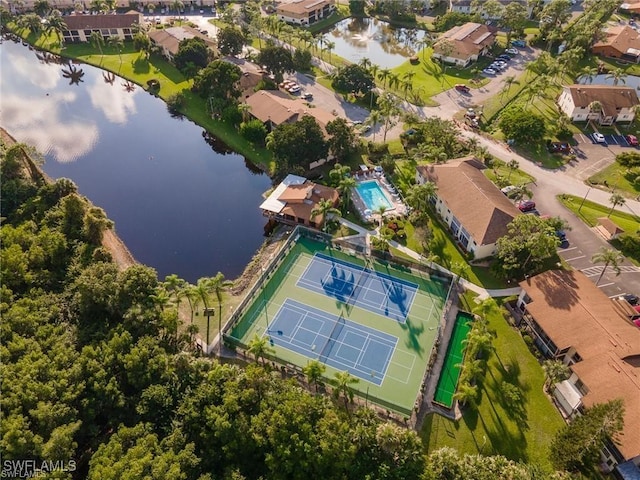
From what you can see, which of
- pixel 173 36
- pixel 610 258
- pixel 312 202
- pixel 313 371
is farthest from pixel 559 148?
pixel 173 36

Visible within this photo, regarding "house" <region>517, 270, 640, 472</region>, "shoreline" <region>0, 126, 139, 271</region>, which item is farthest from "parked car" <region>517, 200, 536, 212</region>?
"shoreline" <region>0, 126, 139, 271</region>

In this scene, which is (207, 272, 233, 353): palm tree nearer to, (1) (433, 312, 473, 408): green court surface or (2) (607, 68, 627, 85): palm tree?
(1) (433, 312, 473, 408): green court surface

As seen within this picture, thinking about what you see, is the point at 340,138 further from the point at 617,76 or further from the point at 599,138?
the point at 617,76

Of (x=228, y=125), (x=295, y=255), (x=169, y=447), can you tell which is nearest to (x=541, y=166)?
(x=295, y=255)

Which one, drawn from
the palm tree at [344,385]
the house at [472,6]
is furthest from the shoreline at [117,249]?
the house at [472,6]

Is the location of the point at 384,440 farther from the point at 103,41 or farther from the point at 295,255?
the point at 103,41
